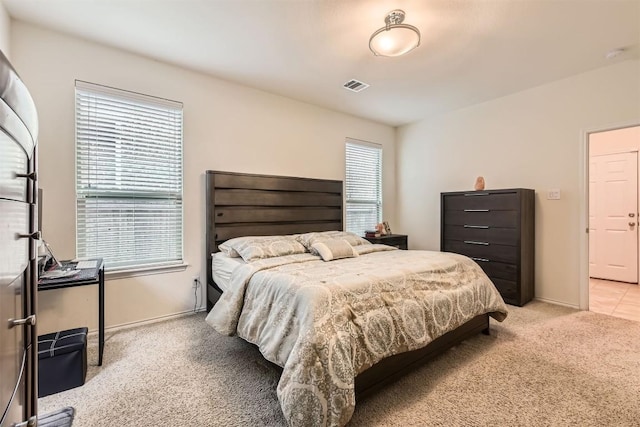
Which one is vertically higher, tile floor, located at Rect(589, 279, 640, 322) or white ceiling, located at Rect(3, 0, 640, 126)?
white ceiling, located at Rect(3, 0, 640, 126)

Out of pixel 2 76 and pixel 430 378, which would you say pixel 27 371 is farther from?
pixel 430 378

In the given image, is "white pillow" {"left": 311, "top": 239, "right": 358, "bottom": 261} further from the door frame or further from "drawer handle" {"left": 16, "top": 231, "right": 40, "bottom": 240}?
the door frame

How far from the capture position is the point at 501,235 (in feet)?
11.6

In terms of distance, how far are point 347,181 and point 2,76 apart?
4155 mm

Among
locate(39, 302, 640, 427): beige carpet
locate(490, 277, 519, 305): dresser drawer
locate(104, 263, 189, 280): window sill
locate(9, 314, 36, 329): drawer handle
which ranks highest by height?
locate(9, 314, 36, 329): drawer handle

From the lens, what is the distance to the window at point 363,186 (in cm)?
464

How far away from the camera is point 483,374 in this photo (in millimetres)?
2016

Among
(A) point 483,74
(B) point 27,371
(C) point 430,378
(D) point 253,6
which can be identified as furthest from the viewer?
(A) point 483,74

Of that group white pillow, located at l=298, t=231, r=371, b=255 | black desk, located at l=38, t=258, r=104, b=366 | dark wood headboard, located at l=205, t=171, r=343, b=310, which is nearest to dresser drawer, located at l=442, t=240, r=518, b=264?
white pillow, located at l=298, t=231, r=371, b=255

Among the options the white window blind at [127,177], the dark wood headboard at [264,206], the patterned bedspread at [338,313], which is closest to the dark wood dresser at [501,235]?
the patterned bedspread at [338,313]

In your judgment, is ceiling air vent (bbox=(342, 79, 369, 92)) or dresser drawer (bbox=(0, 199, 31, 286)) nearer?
dresser drawer (bbox=(0, 199, 31, 286))

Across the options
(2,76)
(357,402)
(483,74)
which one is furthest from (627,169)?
(2,76)

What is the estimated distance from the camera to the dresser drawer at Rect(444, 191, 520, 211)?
135 inches

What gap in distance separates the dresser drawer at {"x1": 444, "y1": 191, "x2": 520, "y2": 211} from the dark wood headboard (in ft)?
5.08
